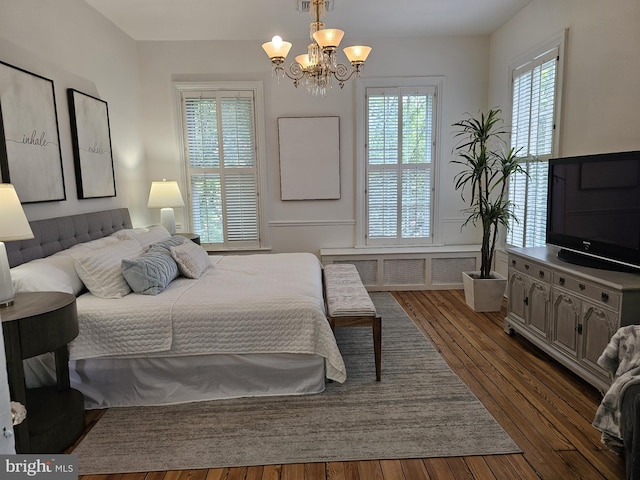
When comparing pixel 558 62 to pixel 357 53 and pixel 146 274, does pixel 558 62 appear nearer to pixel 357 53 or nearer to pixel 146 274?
pixel 357 53

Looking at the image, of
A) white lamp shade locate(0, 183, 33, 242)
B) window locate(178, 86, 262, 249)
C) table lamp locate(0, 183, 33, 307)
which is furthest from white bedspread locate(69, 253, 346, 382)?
window locate(178, 86, 262, 249)

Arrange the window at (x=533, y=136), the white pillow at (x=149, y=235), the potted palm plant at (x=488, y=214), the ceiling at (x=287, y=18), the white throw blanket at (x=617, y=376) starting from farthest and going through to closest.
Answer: the potted palm plant at (x=488, y=214), the ceiling at (x=287, y=18), the window at (x=533, y=136), the white pillow at (x=149, y=235), the white throw blanket at (x=617, y=376)

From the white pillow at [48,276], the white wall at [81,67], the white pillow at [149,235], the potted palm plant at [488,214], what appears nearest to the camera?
the white pillow at [48,276]

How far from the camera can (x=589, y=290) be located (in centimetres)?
257

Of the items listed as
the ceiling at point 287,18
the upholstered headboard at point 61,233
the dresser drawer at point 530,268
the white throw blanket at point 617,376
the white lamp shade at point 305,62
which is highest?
the ceiling at point 287,18

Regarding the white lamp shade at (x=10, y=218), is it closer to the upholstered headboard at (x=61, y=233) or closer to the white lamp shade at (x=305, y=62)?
the upholstered headboard at (x=61, y=233)

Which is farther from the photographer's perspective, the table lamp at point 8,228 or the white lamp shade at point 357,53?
the white lamp shade at point 357,53

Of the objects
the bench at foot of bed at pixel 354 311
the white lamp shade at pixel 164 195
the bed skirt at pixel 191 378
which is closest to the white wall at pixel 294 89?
the white lamp shade at pixel 164 195

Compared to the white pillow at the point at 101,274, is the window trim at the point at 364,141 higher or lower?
higher

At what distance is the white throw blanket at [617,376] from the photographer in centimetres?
189

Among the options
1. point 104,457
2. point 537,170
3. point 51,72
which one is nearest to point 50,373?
point 104,457

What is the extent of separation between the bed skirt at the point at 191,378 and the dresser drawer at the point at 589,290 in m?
1.75

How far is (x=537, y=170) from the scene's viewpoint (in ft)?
12.7

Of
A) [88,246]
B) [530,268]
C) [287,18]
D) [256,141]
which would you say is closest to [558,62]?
[530,268]
